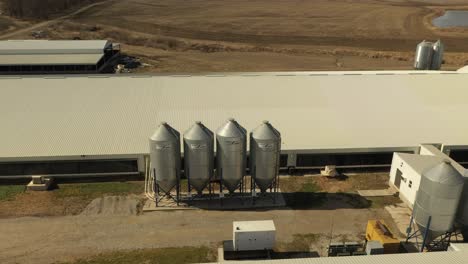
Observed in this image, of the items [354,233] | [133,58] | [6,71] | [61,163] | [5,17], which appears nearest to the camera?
[354,233]

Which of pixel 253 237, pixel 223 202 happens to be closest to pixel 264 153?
pixel 223 202

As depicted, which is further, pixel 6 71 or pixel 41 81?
pixel 6 71

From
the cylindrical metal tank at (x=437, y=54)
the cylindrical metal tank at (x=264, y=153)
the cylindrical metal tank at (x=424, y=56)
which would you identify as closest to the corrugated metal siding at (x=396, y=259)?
the cylindrical metal tank at (x=264, y=153)

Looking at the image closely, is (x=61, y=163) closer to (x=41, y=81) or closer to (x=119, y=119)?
(x=119, y=119)

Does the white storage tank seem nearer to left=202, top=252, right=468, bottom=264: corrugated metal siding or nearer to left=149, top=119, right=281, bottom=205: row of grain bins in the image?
left=202, top=252, right=468, bottom=264: corrugated metal siding

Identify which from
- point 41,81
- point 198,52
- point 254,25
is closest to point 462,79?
point 41,81

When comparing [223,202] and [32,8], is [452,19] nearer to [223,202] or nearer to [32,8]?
[32,8]
